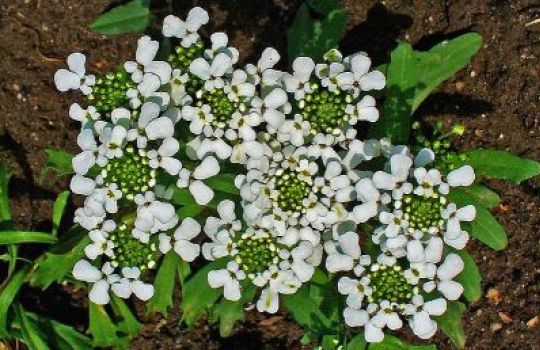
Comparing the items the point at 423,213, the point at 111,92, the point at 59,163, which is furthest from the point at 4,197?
the point at 423,213

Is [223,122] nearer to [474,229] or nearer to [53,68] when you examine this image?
[474,229]

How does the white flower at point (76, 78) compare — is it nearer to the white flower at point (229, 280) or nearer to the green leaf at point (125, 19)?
the green leaf at point (125, 19)

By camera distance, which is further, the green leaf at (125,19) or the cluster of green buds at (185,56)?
the green leaf at (125,19)


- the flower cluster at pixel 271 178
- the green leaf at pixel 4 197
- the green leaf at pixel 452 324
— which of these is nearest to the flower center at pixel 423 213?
the flower cluster at pixel 271 178

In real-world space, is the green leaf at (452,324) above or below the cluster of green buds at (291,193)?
below

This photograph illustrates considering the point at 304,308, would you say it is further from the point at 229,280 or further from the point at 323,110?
the point at 323,110

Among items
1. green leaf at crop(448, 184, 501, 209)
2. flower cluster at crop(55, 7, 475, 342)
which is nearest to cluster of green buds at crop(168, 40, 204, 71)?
flower cluster at crop(55, 7, 475, 342)
